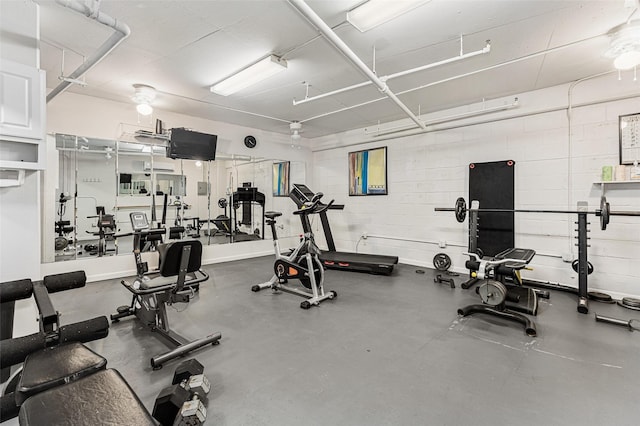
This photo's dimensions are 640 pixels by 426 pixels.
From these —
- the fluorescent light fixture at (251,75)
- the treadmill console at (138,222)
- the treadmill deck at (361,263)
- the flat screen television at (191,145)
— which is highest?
the fluorescent light fixture at (251,75)

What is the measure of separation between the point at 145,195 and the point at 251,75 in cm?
310

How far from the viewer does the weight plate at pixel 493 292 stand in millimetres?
2912

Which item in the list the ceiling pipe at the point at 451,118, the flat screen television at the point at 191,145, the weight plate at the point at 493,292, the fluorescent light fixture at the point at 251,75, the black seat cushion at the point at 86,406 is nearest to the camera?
the black seat cushion at the point at 86,406

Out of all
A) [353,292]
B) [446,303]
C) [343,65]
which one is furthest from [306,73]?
[446,303]

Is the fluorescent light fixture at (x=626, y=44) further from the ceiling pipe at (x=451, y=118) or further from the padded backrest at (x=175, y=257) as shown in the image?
the padded backrest at (x=175, y=257)

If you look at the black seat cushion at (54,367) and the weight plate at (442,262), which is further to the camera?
the weight plate at (442,262)

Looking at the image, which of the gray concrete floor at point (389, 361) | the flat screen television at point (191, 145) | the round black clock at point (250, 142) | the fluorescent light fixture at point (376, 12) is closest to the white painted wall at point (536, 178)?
the gray concrete floor at point (389, 361)

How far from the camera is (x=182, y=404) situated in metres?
1.54

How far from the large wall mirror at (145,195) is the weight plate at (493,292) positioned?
4775 millimetres

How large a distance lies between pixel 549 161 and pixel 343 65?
345 centimetres

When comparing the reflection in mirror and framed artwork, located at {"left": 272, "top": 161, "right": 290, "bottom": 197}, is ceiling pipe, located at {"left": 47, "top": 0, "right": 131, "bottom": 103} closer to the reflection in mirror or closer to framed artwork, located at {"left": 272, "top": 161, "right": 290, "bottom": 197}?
the reflection in mirror

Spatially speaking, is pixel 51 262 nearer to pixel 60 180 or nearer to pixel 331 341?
pixel 60 180

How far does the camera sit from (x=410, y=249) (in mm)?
5820

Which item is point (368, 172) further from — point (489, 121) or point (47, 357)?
point (47, 357)
